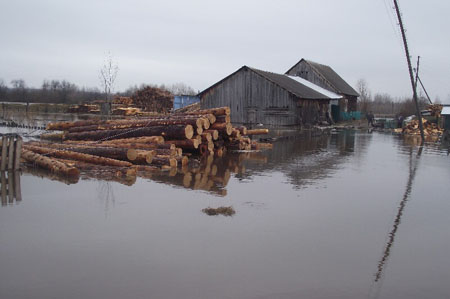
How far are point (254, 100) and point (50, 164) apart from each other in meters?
26.8

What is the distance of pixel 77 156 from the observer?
14086mm

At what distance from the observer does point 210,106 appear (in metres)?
39.3

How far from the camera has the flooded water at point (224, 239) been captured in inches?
211

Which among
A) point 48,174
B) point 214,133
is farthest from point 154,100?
point 48,174

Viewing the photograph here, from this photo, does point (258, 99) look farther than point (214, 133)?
Yes

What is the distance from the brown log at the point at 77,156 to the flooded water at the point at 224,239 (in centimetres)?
186

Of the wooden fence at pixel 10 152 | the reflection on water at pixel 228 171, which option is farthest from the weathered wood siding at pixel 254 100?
the wooden fence at pixel 10 152

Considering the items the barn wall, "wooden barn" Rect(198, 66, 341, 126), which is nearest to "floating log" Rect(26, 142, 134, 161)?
"wooden barn" Rect(198, 66, 341, 126)

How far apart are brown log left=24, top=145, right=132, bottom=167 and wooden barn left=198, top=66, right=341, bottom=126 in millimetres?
24893

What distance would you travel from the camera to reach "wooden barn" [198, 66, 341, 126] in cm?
3706

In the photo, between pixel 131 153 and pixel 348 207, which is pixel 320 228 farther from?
pixel 131 153

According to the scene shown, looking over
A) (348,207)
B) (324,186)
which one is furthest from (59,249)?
→ (324,186)

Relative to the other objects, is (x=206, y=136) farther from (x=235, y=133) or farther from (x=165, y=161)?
(x=165, y=161)

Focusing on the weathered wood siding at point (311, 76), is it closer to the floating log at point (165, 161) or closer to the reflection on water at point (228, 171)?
the reflection on water at point (228, 171)
